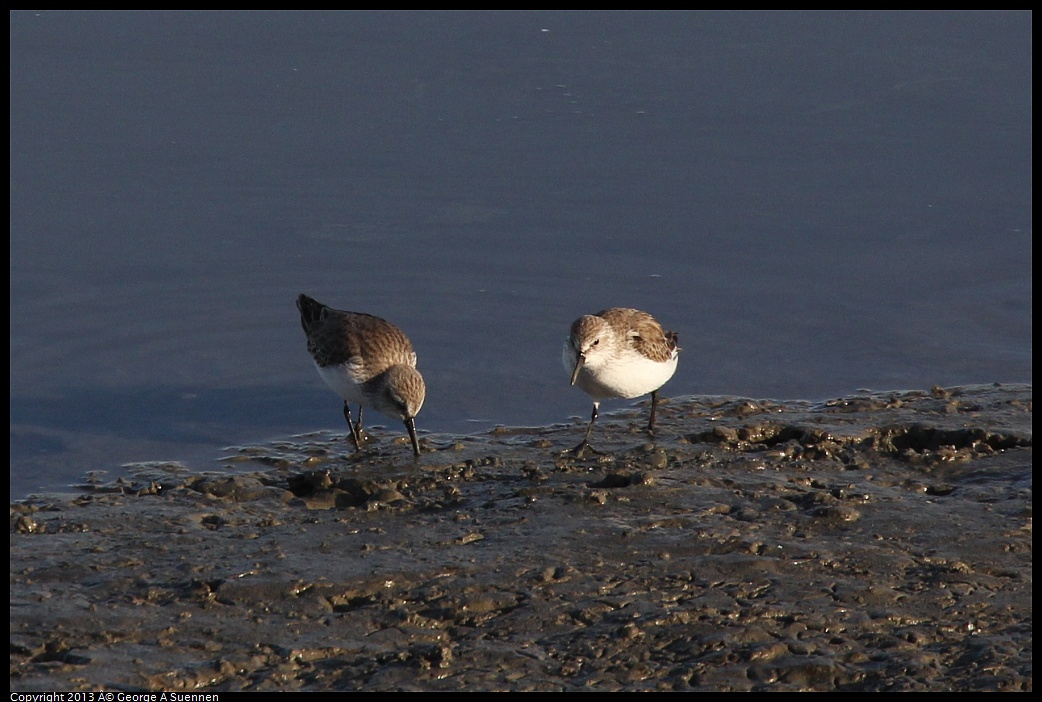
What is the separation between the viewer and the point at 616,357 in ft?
28.5

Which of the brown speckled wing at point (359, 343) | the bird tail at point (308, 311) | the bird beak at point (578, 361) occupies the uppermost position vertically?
the bird tail at point (308, 311)

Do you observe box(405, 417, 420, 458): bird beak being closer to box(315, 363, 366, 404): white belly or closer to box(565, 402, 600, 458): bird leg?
box(315, 363, 366, 404): white belly

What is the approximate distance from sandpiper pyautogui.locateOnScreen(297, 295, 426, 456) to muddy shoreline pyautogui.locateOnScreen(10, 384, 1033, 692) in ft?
1.08

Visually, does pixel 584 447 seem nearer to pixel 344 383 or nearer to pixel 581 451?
pixel 581 451

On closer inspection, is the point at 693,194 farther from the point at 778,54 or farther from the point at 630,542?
the point at 630,542

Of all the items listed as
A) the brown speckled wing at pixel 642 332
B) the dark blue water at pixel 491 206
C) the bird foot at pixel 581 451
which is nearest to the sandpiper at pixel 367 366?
the dark blue water at pixel 491 206

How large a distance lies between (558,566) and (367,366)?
285cm

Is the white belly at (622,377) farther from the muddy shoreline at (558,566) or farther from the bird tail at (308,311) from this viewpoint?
the bird tail at (308,311)

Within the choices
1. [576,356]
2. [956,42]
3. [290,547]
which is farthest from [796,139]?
[290,547]

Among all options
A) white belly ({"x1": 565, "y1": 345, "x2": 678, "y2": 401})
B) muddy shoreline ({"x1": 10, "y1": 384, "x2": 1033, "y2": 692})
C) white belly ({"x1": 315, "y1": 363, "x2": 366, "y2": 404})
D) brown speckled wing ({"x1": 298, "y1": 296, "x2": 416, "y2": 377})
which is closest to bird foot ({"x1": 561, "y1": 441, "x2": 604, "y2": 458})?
muddy shoreline ({"x1": 10, "y1": 384, "x2": 1033, "y2": 692})

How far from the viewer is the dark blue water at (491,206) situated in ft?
32.3

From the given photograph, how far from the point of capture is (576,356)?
8.64 meters

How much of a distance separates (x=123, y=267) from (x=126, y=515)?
418 cm

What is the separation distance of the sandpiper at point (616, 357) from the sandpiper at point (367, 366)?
3.29 feet
